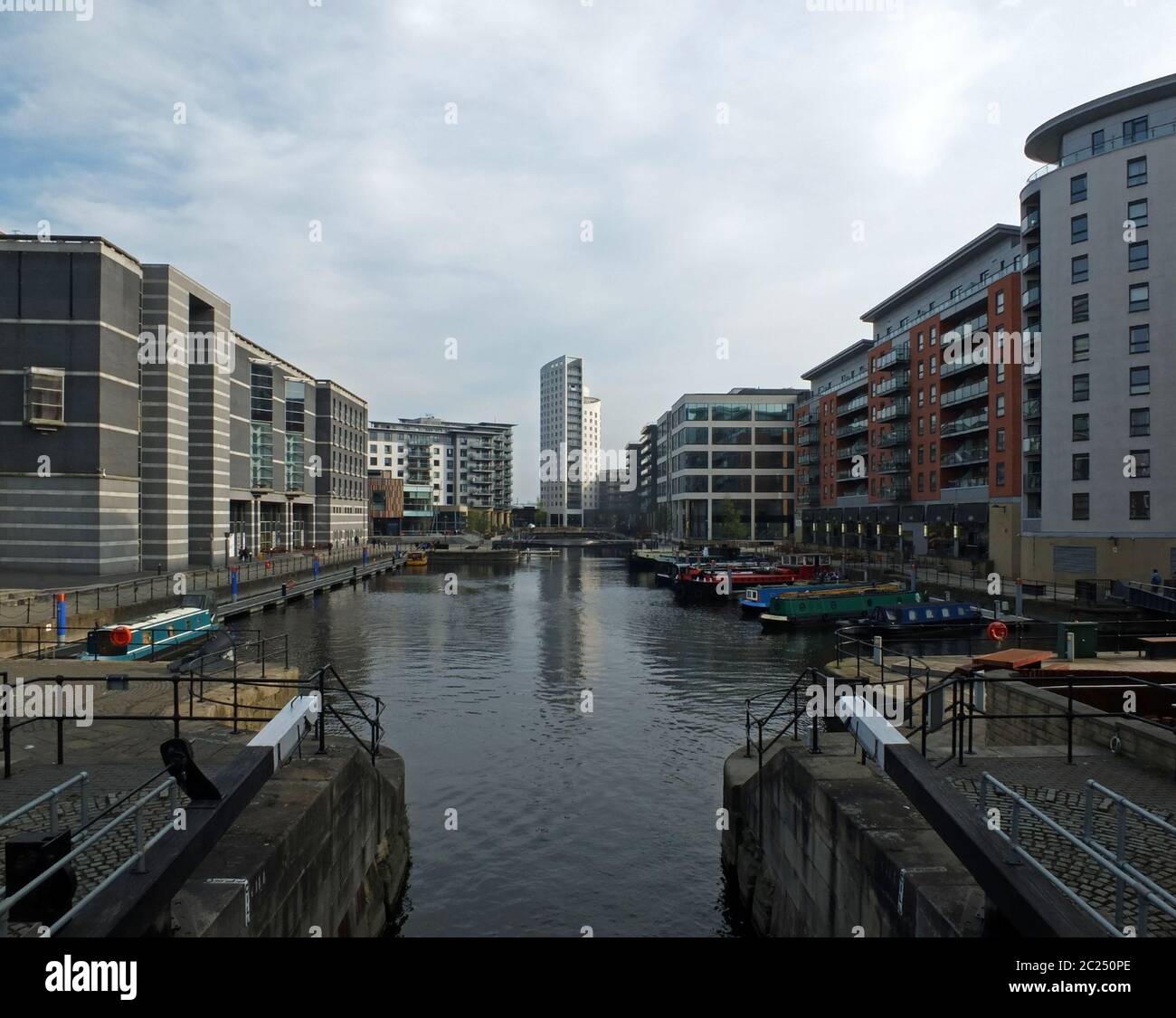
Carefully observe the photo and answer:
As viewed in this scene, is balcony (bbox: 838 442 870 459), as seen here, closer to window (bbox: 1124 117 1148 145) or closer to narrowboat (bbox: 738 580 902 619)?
narrowboat (bbox: 738 580 902 619)

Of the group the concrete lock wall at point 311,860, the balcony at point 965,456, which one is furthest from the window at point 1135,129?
the concrete lock wall at point 311,860

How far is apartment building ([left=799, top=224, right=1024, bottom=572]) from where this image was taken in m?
52.8

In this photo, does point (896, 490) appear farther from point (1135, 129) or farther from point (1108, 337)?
point (1135, 129)

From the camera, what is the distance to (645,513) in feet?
540

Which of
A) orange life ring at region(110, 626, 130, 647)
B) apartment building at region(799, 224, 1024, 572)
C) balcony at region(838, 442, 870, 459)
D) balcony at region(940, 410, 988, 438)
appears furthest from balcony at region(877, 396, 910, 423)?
orange life ring at region(110, 626, 130, 647)

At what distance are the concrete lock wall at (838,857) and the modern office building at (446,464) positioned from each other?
143 metres

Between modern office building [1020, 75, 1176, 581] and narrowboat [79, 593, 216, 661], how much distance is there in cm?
4519

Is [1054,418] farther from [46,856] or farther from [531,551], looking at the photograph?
[531,551]

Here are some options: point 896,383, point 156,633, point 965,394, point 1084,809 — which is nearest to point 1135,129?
point 965,394

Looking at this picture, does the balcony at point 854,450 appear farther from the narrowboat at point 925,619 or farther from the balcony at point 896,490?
the narrowboat at point 925,619

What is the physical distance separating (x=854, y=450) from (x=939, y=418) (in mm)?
Answer: 19625

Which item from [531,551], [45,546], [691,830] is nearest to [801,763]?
[691,830]

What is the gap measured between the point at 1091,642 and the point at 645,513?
475ft

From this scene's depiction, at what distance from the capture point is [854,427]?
8094 centimetres
